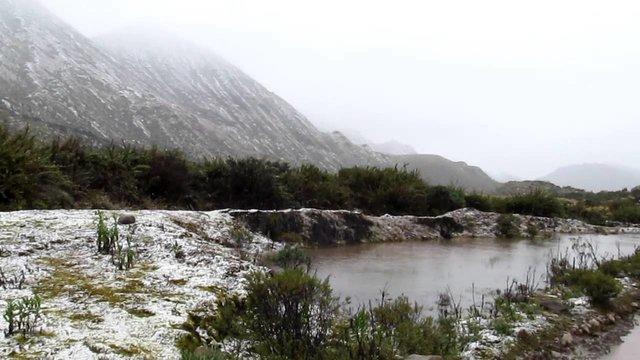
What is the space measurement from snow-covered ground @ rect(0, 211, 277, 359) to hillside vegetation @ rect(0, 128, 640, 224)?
3.11 metres

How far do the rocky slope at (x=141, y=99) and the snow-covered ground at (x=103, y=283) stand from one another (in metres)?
49.6

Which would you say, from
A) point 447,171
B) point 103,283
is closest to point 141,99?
point 447,171

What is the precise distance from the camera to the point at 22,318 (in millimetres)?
4512

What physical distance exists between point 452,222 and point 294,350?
14535mm

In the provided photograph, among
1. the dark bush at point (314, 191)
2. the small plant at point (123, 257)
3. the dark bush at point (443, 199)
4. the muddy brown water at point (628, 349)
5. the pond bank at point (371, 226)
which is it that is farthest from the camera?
the dark bush at point (443, 199)

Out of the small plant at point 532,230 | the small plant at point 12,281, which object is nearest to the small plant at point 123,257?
the small plant at point 12,281

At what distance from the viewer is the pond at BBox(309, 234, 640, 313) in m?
8.59

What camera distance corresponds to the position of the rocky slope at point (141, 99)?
8794 centimetres

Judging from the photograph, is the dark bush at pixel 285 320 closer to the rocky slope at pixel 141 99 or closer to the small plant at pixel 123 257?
the small plant at pixel 123 257

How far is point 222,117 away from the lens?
418 feet

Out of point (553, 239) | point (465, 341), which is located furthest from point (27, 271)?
point (553, 239)

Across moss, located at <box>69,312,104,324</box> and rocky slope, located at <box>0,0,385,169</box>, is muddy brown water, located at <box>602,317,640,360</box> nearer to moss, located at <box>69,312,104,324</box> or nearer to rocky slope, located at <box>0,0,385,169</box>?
moss, located at <box>69,312,104,324</box>

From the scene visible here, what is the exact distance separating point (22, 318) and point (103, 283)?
1354 mm

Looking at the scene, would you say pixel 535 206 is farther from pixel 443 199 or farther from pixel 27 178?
pixel 27 178
